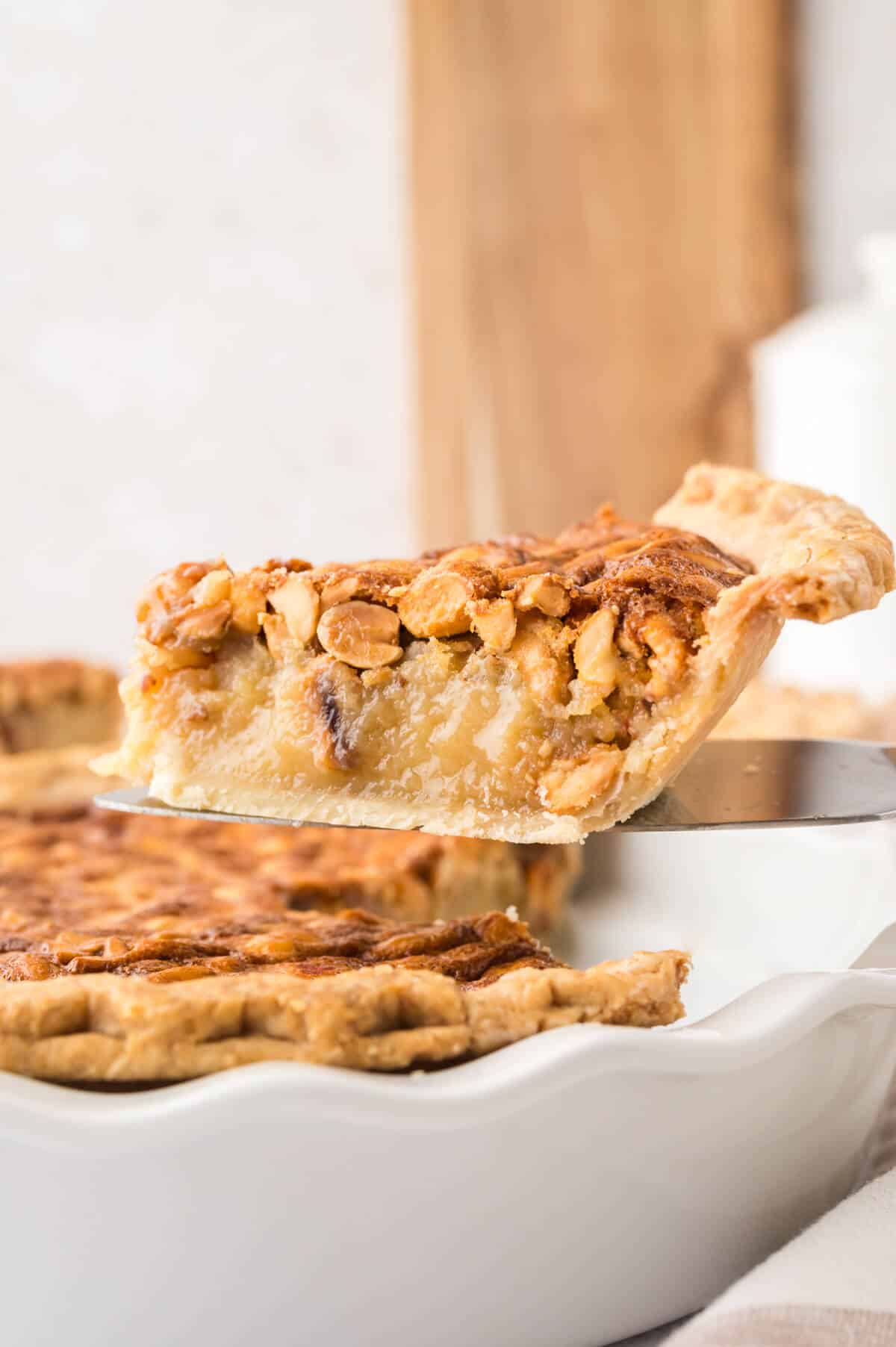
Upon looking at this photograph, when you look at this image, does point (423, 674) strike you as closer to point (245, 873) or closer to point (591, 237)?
point (245, 873)

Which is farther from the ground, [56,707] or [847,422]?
[847,422]

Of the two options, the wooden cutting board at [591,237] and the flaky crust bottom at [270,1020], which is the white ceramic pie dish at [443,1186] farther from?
the wooden cutting board at [591,237]

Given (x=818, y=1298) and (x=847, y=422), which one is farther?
(x=847, y=422)

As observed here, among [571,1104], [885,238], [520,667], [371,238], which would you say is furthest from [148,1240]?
[371,238]

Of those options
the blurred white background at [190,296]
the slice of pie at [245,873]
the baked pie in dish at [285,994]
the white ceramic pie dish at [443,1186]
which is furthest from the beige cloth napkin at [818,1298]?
the blurred white background at [190,296]

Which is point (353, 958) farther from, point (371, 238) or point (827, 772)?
point (371, 238)

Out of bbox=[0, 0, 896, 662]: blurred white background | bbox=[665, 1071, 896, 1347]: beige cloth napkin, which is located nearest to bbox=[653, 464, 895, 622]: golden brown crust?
bbox=[665, 1071, 896, 1347]: beige cloth napkin

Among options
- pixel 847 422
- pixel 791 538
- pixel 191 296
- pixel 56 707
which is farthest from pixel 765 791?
pixel 191 296
